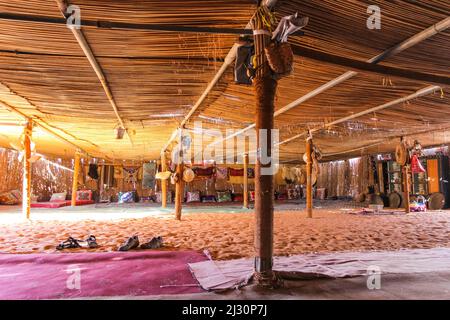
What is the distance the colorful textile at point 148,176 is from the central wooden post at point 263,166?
637 inches

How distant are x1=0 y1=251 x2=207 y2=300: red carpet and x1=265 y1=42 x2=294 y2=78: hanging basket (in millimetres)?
1985

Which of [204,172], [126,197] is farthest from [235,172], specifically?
[126,197]

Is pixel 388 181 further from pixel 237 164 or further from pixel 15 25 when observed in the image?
pixel 15 25

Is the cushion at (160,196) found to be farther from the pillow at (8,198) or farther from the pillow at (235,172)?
the pillow at (8,198)

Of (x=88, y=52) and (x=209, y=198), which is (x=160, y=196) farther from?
(x=88, y=52)

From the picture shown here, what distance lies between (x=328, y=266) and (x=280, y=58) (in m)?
2.16

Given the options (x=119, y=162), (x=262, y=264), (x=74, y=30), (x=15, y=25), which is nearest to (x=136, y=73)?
(x=74, y=30)

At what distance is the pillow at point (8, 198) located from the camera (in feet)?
46.6

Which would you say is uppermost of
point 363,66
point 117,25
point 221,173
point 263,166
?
point 117,25

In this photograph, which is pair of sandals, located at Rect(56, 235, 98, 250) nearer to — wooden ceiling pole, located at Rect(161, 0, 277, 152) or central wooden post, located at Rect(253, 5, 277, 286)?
central wooden post, located at Rect(253, 5, 277, 286)

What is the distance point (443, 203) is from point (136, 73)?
13.7 m

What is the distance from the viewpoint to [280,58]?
8.67ft

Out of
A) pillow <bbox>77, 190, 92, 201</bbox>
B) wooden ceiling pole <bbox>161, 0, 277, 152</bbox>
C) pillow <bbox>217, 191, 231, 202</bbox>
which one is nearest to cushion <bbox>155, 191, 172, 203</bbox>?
pillow <bbox>217, 191, 231, 202</bbox>

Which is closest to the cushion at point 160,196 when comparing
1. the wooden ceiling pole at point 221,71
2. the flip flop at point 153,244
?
the wooden ceiling pole at point 221,71
